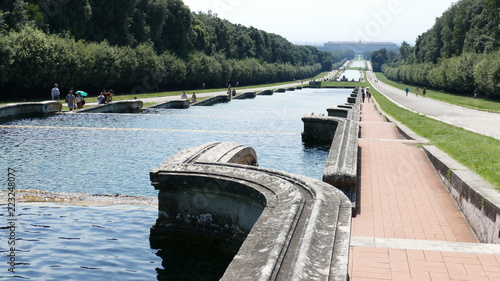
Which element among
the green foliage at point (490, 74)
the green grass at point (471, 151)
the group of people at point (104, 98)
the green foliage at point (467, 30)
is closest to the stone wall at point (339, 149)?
the green grass at point (471, 151)

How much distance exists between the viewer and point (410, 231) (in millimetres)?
7660

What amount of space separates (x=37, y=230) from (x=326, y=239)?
575cm

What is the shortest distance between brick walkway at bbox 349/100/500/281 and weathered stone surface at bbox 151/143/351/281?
73cm

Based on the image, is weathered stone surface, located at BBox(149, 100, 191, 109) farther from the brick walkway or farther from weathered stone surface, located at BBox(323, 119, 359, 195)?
the brick walkway

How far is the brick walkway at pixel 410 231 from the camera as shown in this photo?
18.9ft

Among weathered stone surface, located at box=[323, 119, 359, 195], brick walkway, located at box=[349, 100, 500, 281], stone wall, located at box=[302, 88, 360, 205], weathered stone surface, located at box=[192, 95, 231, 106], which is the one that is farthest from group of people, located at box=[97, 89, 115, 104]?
brick walkway, located at box=[349, 100, 500, 281]

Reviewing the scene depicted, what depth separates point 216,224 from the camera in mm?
8453

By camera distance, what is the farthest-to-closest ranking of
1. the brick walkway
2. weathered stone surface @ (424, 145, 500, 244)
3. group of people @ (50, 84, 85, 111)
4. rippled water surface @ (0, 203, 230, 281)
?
group of people @ (50, 84, 85, 111)
weathered stone surface @ (424, 145, 500, 244)
rippled water surface @ (0, 203, 230, 281)
the brick walkway

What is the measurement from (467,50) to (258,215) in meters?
78.0

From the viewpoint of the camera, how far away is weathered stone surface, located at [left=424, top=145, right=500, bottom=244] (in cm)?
739

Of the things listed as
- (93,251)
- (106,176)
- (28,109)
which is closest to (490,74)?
(28,109)

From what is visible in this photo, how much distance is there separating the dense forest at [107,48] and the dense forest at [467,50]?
1302 inches

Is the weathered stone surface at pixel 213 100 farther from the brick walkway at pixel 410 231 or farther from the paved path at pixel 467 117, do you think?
the brick walkway at pixel 410 231

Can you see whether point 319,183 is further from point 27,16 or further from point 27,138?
point 27,16
